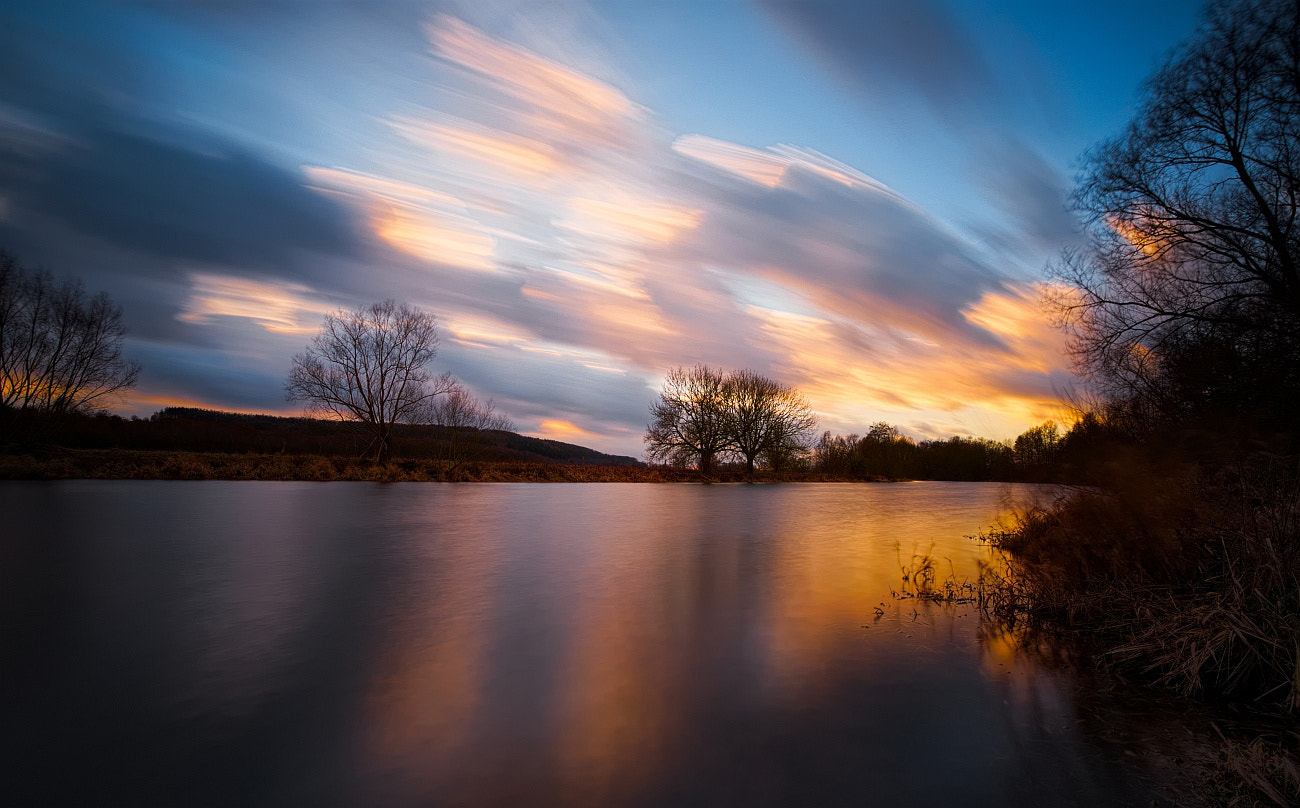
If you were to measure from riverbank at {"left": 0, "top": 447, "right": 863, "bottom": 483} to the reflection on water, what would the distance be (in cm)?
1523

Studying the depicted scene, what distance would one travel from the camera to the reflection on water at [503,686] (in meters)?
2.56

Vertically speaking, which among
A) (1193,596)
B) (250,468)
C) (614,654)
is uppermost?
(1193,596)

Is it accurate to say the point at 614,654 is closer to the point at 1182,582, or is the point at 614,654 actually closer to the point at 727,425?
the point at 1182,582

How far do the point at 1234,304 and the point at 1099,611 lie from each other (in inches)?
330

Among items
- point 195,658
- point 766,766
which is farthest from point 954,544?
point 195,658

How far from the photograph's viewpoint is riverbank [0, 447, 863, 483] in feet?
64.5

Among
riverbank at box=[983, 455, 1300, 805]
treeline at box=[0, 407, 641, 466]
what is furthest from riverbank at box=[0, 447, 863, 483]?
riverbank at box=[983, 455, 1300, 805]

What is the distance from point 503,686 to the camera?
362 centimetres

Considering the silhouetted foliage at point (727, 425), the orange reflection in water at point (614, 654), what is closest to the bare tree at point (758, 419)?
the silhouetted foliage at point (727, 425)

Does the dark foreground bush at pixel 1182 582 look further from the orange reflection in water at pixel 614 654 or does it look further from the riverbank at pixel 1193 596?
the orange reflection in water at pixel 614 654

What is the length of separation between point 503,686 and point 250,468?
23575mm

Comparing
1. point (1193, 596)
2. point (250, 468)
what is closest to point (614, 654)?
point (1193, 596)

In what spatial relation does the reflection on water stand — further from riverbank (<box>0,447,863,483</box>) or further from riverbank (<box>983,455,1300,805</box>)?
riverbank (<box>0,447,863,483</box>)

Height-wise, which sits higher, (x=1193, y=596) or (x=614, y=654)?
(x=1193, y=596)
